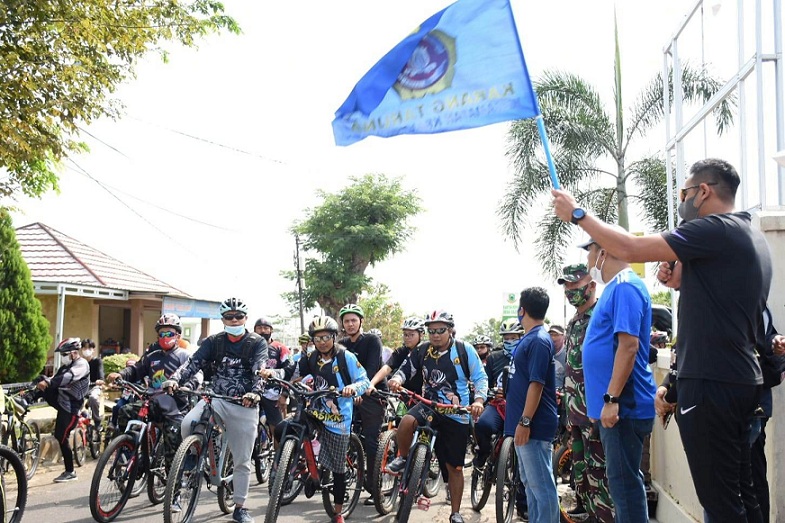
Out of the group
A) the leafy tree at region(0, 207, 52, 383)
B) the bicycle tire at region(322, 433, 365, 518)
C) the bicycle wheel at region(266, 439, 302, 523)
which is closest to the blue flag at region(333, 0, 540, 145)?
the bicycle wheel at region(266, 439, 302, 523)

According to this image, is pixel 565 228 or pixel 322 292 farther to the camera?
pixel 322 292

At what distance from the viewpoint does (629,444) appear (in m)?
4.40

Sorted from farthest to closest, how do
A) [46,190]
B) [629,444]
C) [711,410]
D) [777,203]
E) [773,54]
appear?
[46,190] → [773,54] → [777,203] → [629,444] → [711,410]

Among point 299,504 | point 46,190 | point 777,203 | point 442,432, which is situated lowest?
point 299,504

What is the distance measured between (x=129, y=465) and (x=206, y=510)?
100 cm

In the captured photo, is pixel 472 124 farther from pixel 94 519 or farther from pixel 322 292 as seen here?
pixel 322 292

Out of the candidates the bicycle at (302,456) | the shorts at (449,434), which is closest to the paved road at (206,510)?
the bicycle at (302,456)

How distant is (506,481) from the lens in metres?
6.88

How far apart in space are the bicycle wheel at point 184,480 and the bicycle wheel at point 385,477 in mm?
1688

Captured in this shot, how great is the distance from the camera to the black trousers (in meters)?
3.34

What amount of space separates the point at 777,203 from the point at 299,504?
18.9 feet

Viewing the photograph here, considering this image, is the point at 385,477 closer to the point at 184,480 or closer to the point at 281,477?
the point at 281,477

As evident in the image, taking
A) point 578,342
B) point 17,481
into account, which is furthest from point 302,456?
point 578,342

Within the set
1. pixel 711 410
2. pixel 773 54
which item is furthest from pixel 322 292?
pixel 711 410
